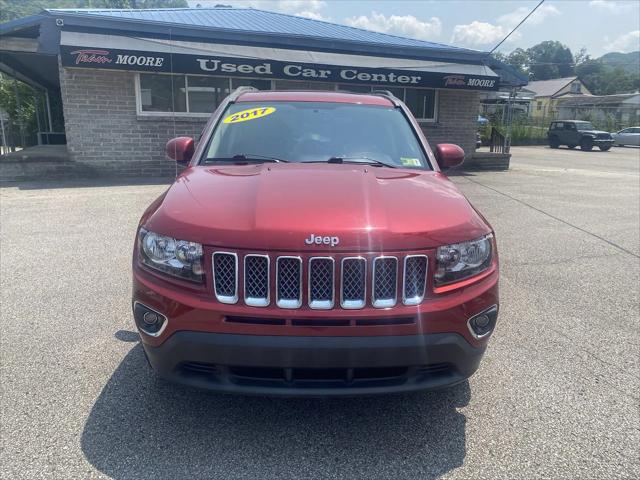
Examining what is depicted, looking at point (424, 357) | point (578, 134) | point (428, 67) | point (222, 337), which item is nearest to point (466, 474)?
point (424, 357)

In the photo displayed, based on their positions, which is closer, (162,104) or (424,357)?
(424,357)

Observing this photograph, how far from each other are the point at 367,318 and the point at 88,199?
8.98m

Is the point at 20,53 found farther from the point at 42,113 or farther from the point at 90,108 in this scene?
the point at 42,113

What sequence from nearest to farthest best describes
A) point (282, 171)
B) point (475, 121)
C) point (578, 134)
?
point (282, 171) < point (475, 121) < point (578, 134)

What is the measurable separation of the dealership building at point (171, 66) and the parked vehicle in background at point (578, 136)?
71.4 feet

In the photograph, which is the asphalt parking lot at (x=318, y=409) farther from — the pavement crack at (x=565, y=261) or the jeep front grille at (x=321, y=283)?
the jeep front grille at (x=321, y=283)

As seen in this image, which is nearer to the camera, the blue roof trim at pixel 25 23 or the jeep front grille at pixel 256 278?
the jeep front grille at pixel 256 278

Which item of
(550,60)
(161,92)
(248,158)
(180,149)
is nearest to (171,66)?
(161,92)

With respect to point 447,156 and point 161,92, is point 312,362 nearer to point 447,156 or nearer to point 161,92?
point 447,156

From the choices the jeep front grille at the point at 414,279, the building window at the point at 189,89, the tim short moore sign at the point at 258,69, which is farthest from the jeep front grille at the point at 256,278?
the building window at the point at 189,89

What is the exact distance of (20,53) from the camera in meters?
12.9

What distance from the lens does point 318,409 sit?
9.55 ft

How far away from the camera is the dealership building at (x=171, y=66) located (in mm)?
11773

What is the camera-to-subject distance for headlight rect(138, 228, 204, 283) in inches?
95.1
